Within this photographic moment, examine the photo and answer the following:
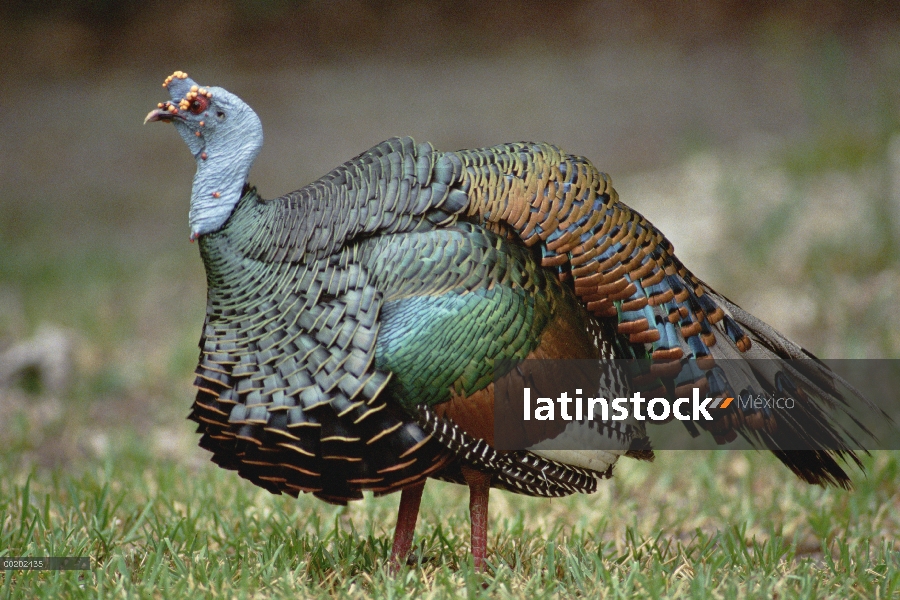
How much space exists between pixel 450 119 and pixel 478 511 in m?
7.08

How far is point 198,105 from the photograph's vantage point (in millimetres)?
2764

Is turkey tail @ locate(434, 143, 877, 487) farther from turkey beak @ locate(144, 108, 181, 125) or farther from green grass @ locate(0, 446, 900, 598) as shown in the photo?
turkey beak @ locate(144, 108, 181, 125)

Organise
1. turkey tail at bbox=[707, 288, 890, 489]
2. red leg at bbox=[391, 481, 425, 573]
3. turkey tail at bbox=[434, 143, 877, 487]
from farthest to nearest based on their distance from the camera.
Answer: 1. red leg at bbox=[391, 481, 425, 573]
2. turkey tail at bbox=[707, 288, 890, 489]
3. turkey tail at bbox=[434, 143, 877, 487]

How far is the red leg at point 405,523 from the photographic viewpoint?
2.95 meters

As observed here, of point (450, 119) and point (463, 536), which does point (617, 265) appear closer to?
point (463, 536)

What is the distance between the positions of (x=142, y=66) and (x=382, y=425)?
25.7ft

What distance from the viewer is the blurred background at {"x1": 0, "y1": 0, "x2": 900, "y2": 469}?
6219 mm

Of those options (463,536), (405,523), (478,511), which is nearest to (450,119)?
(463,536)

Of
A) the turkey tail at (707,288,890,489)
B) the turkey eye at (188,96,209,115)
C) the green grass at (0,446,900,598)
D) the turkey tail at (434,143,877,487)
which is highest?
the turkey eye at (188,96,209,115)

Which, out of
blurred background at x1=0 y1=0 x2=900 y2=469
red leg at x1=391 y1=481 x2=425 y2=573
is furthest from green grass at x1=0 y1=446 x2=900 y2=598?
blurred background at x1=0 y1=0 x2=900 y2=469

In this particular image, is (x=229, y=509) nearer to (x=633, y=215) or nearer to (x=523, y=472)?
(x=523, y=472)

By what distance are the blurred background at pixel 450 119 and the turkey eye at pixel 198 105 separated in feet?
10.4

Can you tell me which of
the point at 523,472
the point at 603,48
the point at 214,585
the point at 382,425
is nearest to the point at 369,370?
the point at 382,425

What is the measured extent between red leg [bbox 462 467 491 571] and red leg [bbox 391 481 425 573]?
21cm
